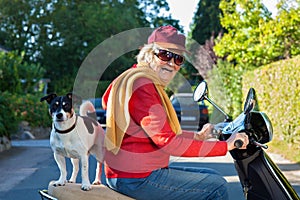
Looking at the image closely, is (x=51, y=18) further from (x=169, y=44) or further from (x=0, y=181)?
(x=169, y=44)

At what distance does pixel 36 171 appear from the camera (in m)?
8.77

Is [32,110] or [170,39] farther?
[32,110]

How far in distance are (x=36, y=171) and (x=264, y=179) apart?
6467 mm

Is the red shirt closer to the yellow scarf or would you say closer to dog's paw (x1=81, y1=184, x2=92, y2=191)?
the yellow scarf

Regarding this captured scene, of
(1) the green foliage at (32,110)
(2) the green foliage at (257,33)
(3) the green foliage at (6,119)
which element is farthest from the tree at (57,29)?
(3) the green foliage at (6,119)

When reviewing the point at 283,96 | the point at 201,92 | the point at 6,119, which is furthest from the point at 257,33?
the point at 201,92

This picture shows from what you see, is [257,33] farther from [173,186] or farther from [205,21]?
[205,21]

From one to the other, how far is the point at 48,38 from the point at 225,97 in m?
18.7

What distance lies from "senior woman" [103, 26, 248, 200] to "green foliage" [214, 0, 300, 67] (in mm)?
11908

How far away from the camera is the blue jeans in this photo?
272 cm

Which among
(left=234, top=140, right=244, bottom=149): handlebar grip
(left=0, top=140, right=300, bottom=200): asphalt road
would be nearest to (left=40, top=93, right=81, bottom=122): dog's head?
(left=234, top=140, right=244, bottom=149): handlebar grip

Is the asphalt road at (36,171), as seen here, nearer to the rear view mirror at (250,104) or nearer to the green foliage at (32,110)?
the rear view mirror at (250,104)

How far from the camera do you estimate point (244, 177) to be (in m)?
2.99

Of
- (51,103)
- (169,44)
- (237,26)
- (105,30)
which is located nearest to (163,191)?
(169,44)
